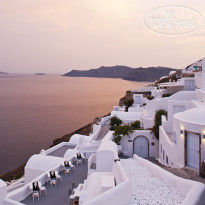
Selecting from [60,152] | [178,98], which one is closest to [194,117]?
[178,98]

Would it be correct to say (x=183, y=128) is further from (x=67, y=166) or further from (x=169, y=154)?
(x=67, y=166)

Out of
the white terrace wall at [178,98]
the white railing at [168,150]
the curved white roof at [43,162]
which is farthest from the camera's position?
the white terrace wall at [178,98]

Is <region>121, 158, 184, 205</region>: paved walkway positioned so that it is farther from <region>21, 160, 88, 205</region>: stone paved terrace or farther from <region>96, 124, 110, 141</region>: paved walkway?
<region>96, 124, 110, 141</region>: paved walkway

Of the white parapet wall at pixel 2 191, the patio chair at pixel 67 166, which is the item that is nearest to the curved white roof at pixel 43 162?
the patio chair at pixel 67 166

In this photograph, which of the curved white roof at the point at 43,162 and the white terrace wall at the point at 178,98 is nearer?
the curved white roof at the point at 43,162

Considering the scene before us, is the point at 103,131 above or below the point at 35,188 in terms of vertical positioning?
below

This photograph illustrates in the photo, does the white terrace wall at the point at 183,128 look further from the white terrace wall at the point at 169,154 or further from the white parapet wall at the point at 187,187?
the white parapet wall at the point at 187,187

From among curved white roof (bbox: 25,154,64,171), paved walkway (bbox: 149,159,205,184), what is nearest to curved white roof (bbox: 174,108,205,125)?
paved walkway (bbox: 149,159,205,184)

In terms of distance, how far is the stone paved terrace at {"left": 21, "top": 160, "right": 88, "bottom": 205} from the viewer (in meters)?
9.38

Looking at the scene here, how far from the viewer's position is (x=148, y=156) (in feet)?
53.0

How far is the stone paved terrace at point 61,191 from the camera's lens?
9.38 meters

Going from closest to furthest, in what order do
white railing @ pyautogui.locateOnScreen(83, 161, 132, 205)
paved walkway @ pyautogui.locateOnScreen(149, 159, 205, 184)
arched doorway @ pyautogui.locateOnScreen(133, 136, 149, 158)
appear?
1. white railing @ pyautogui.locateOnScreen(83, 161, 132, 205)
2. paved walkway @ pyautogui.locateOnScreen(149, 159, 205, 184)
3. arched doorway @ pyautogui.locateOnScreen(133, 136, 149, 158)

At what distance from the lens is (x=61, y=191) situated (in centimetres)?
1038

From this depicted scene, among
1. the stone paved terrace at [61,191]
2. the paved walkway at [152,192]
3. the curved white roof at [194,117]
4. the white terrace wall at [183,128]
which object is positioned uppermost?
the curved white roof at [194,117]
